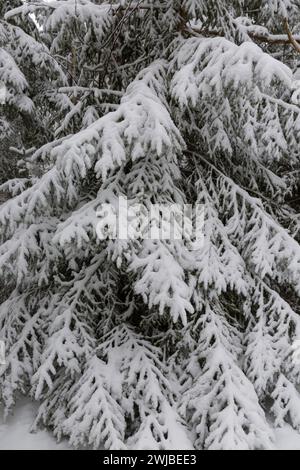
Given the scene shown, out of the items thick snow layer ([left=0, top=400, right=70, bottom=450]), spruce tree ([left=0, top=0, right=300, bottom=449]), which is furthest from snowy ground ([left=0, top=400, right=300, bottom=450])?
spruce tree ([left=0, top=0, right=300, bottom=449])

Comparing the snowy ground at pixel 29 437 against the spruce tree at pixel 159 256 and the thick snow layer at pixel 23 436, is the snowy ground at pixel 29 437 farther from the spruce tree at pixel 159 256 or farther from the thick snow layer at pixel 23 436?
the spruce tree at pixel 159 256

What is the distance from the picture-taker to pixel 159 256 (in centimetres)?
393

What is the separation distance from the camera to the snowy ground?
13.5ft

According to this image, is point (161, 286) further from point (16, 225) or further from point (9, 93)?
point (9, 93)

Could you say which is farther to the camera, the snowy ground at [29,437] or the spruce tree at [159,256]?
the snowy ground at [29,437]

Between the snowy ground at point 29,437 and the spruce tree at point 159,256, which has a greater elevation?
the spruce tree at point 159,256

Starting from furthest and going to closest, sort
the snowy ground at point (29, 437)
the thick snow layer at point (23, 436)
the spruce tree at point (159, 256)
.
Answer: the thick snow layer at point (23, 436)
the snowy ground at point (29, 437)
the spruce tree at point (159, 256)

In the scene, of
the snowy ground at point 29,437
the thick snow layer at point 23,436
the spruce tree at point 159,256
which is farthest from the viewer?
the thick snow layer at point 23,436

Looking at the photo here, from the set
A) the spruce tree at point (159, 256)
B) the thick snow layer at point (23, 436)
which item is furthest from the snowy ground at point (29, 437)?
the spruce tree at point (159, 256)

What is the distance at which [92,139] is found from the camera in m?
3.84

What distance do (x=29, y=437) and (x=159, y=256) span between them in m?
2.22

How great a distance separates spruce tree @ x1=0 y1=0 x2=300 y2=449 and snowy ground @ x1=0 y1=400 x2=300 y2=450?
0.50 feet

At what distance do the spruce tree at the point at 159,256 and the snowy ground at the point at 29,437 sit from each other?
0.50 feet

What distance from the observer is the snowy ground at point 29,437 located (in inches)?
161
